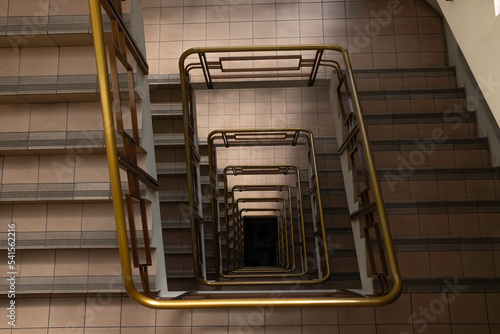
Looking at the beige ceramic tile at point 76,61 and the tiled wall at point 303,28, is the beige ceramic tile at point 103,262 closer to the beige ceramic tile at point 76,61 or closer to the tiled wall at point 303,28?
the beige ceramic tile at point 76,61

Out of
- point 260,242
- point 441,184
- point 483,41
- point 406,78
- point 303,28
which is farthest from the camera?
point 260,242

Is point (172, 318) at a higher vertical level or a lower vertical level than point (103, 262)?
lower

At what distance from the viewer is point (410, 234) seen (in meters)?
2.60

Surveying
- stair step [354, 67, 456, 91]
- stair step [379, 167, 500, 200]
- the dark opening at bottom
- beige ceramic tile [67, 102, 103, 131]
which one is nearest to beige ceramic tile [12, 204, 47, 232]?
beige ceramic tile [67, 102, 103, 131]

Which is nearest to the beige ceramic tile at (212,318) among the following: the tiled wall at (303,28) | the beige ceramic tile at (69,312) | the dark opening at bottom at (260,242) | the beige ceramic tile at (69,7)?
the beige ceramic tile at (69,312)

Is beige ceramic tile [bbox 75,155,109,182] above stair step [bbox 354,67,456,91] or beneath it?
beneath

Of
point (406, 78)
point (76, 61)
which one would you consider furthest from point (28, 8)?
point (406, 78)

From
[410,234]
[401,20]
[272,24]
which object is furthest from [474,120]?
[272,24]

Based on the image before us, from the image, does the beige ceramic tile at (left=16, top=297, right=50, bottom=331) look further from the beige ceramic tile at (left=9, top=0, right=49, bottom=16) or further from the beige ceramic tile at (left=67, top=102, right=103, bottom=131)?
the beige ceramic tile at (left=9, top=0, right=49, bottom=16)

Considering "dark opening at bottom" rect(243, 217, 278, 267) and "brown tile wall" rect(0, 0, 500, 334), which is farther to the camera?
"dark opening at bottom" rect(243, 217, 278, 267)

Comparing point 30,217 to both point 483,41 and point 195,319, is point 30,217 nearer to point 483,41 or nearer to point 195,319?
point 195,319

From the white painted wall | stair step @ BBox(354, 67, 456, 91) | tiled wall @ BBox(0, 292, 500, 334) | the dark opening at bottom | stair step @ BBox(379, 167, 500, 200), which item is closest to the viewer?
the white painted wall

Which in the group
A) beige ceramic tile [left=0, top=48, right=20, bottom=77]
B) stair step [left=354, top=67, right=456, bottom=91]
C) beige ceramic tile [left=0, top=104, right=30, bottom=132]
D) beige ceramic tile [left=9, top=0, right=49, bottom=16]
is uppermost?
stair step [left=354, top=67, right=456, bottom=91]

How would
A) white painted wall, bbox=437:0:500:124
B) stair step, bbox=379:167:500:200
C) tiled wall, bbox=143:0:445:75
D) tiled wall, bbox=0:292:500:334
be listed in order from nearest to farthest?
1. white painted wall, bbox=437:0:500:124
2. tiled wall, bbox=0:292:500:334
3. stair step, bbox=379:167:500:200
4. tiled wall, bbox=143:0:445:75
